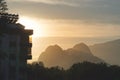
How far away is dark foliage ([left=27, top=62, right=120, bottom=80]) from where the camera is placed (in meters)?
173

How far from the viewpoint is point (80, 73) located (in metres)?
175

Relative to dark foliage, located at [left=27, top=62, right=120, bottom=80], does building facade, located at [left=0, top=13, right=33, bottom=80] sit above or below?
above

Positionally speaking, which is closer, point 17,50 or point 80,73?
point 17,50

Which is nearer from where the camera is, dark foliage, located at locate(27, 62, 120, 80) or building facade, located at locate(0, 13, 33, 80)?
building facade, located at locate(0, 13, 33, 80)

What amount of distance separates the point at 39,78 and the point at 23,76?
35.8 meters

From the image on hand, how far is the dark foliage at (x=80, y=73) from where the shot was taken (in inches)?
6801

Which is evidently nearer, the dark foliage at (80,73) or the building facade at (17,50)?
the building facade at (17,50)

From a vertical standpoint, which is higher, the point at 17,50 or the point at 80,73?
the point at 17,50

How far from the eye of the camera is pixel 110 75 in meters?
182

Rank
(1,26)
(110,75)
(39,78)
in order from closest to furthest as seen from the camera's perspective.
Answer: (1,26)
(39,78)
(110,75)

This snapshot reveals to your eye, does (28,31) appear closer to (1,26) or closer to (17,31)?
(17,31)

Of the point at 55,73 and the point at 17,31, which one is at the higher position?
the point at 17,31

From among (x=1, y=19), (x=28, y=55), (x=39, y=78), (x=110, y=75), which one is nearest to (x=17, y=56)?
(x=28, y=55)

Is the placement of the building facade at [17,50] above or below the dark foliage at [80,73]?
above
